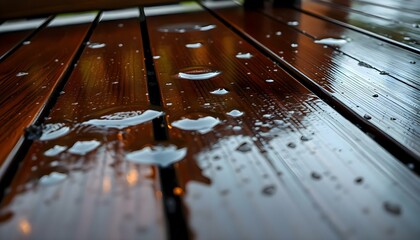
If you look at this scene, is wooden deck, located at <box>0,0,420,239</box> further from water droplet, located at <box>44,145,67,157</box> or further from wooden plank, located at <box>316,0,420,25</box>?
wooden plank, located at <box>316,0,420,25</box>

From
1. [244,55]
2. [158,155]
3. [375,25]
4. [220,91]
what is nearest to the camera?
[158,155]

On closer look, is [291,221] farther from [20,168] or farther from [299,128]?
[20,168]

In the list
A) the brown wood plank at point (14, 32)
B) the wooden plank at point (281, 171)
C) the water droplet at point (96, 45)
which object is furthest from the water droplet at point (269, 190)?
the brown wood plank at point (14, 32)

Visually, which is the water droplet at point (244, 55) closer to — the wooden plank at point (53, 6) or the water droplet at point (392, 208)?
the water droplet at point (392, 208)

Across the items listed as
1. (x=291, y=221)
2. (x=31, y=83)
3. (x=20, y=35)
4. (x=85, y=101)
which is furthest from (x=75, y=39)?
(x=291, y=221)


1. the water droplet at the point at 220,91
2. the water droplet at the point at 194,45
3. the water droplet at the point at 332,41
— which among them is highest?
the water droplet at the point at 220,91

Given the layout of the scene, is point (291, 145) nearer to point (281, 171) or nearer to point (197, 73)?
point (281, 171)

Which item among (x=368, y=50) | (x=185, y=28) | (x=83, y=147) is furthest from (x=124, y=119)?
(x=185, y=28)
